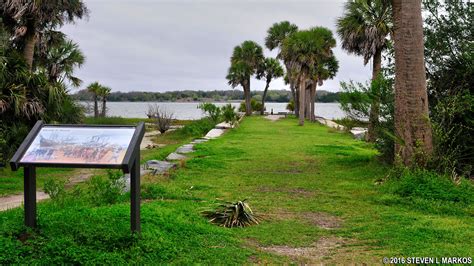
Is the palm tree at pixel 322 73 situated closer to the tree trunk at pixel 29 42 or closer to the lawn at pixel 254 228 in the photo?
the tree trunk at pixel 29 42

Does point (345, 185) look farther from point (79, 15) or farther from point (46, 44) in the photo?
point (46, 44)

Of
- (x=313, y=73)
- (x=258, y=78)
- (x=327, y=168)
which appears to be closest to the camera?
(x=327, y=168)

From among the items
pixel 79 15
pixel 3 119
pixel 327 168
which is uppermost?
pixel 79 15

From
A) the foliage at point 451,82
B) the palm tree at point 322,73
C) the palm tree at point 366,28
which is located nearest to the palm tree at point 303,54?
the palm tree at point 322,73

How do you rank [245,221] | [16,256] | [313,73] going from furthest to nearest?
[313,73] < [245,221] < [16,256]

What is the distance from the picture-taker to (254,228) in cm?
679

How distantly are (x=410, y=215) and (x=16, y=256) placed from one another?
539 centimetres

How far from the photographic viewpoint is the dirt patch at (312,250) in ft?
18.2

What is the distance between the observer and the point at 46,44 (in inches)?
823

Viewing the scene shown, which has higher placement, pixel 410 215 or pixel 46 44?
pixel 46 44

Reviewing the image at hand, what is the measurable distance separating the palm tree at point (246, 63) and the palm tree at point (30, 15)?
4457cm

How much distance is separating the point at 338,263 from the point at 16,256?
3.30 m

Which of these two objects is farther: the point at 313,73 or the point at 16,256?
the point at 313,73

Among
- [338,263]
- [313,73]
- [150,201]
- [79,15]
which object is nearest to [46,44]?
[79,15]
